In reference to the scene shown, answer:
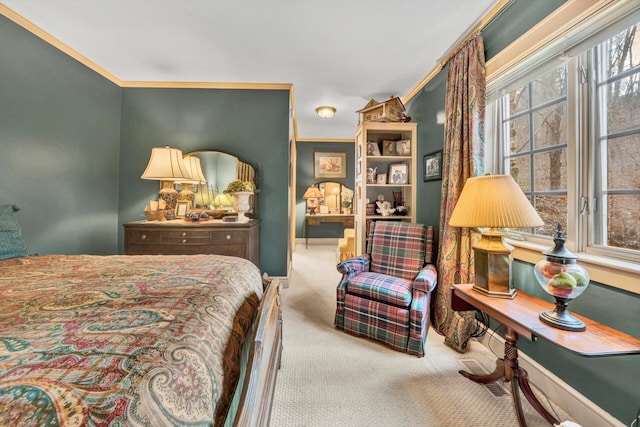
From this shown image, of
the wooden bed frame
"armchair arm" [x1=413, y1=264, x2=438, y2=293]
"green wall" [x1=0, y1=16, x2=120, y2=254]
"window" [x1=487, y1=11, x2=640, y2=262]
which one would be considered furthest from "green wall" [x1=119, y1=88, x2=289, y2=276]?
"window" [x1=487, y1=11, x2=640, y2=262]

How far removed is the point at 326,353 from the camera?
198 centimetres

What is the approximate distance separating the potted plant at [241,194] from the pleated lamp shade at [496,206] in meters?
2.26

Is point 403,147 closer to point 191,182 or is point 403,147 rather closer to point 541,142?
point 541,142

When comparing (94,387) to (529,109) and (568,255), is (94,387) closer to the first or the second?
(568,255)

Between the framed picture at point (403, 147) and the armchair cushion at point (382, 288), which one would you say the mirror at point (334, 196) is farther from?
the armchair cushion at point (382, 288)

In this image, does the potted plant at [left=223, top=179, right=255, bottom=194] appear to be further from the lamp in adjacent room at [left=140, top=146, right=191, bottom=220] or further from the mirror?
the mirror

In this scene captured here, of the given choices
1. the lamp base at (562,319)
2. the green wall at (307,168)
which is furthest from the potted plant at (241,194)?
the green wall at (307,168)

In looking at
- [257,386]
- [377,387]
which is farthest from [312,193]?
[257,386]

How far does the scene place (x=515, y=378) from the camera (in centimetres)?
143

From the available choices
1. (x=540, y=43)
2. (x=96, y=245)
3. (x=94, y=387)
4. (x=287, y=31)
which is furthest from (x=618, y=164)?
(x=96, y=245)

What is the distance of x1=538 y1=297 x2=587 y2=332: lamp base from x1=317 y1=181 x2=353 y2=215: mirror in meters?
5.33

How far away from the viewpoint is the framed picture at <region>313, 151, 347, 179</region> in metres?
6.51

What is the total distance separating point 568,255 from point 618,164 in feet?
2.04

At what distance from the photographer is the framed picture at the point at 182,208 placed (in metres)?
3.15
